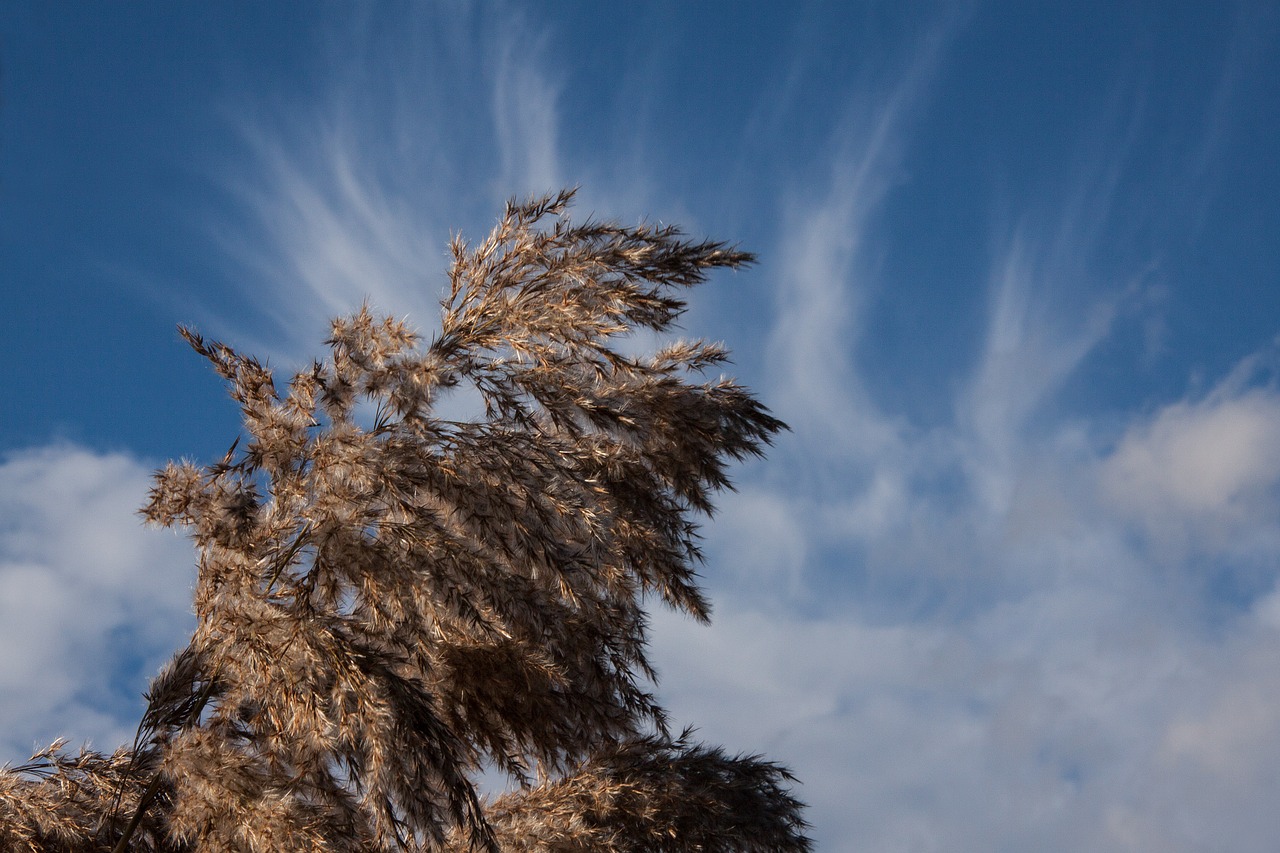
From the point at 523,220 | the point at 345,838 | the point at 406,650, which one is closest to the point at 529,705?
the point at 406,650

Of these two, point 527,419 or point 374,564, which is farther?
point 527,419

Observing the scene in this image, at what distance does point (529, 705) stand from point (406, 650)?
0.55 m

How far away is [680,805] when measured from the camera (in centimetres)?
372

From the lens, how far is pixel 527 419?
3.64 meters

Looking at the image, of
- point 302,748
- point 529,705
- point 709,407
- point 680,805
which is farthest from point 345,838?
point 709,407

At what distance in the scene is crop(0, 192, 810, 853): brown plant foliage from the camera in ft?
10.2

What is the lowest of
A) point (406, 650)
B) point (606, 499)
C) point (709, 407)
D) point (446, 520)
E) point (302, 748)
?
point (302, 748)

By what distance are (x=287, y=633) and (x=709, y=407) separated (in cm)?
165

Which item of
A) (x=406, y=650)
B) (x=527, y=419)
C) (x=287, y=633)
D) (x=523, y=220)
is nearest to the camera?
(x=287, y=633)

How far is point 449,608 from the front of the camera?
321cm

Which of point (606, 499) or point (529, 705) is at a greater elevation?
point (606, 499)

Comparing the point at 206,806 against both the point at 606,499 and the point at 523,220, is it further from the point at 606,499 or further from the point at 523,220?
the point at 523,220

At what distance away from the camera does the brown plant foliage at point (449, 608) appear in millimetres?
3107

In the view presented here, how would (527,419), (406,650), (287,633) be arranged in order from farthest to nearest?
(527,419)
(406,650)
(287,633)
